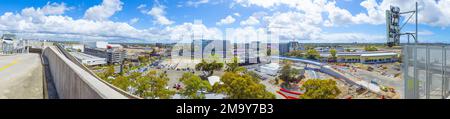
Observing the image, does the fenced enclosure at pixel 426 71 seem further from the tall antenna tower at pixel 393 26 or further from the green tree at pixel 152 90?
the green tree at pixel 152 90

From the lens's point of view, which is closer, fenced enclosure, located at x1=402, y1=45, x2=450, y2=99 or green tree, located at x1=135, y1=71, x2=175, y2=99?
fenced enclosure, located at x1=402, y1=45, x2=450, y2=99

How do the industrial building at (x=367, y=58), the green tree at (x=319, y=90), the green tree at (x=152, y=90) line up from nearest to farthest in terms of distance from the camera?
the green tree at (x=319, y=90) < the green tree at (x=152, y=90) < the industrial building at (x=367, y=58)

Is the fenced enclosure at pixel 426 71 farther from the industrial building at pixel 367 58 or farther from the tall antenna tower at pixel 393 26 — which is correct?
the industrial building at pixel 367 58

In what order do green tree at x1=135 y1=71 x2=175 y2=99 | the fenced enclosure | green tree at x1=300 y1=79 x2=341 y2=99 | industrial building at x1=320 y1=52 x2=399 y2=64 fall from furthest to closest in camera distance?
industrial building at x1=320 y1=52 x2=399 y2=64 < green tree at x1=135 y1=71 x2=175 y2=99 < green tree at x1=300 y1=79 x2=341 y2=99 < the fenced enclosure

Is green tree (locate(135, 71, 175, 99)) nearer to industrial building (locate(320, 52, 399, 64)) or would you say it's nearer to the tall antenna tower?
the tall antenna tower

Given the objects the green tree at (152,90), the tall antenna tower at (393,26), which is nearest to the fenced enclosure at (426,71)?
the tall antenna tower at (393,26)

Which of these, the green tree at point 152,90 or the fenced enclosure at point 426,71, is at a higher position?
the fenced enclosure at point 426,71

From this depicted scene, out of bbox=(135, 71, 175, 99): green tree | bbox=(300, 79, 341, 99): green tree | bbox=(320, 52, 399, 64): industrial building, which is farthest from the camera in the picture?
bbox=(320, 52, 399, 64): industrial building

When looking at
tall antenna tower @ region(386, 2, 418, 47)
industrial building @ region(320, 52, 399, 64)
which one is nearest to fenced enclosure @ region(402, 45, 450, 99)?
tall antenna tower @ region(386, 2, 418, 47)

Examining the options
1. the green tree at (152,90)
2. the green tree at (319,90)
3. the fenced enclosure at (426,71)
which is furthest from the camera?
the green tree at (152,90)

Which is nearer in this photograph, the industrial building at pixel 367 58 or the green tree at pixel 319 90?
the green tree at pixel 319 90

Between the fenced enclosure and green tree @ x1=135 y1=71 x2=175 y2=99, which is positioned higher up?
the fenced enclosure
